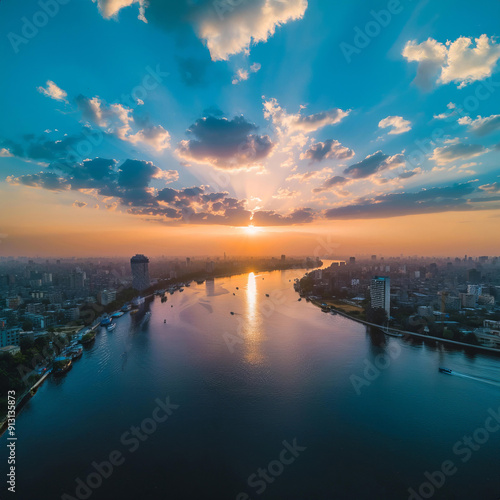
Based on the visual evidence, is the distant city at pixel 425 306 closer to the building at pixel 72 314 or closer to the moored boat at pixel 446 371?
the moored boat at pixel 446 371

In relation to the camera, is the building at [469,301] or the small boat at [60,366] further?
the building at [469,301]

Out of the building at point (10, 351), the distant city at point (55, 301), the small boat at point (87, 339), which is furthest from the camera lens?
the distant city at point (55, 301)

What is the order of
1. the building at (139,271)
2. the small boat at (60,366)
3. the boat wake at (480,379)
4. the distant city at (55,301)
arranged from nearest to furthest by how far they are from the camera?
1. the boat wake at (480,379)
2. the small boat at (60,366)
3. the distant city at (55,301)
4. the building at (139,271)

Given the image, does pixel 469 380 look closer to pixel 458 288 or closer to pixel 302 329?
pixel 302 329

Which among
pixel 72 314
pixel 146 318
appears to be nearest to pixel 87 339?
pixel 72 314

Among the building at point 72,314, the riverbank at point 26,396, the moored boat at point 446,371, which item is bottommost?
the moored boat at point 446,371

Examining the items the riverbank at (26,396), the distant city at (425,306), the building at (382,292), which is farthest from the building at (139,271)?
the building at (382,292)

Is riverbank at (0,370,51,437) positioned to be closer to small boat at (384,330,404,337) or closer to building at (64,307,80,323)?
building at (64,307,80,323)

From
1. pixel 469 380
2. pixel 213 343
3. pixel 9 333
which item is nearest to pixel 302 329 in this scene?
pixel 213 343

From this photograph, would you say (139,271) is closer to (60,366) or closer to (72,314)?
(72,314)
